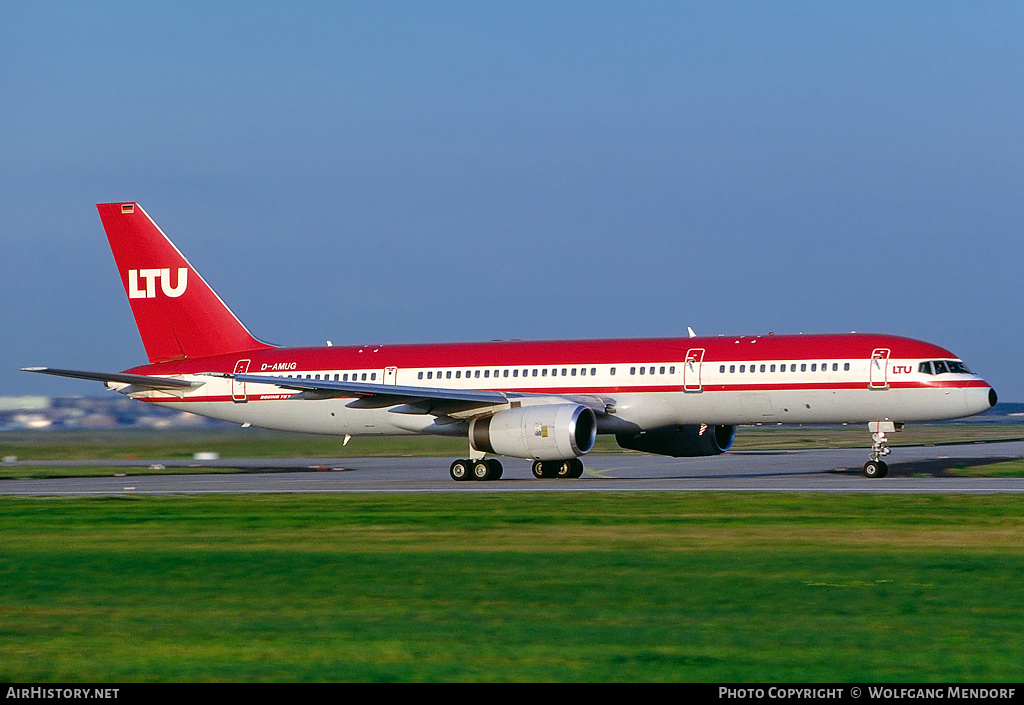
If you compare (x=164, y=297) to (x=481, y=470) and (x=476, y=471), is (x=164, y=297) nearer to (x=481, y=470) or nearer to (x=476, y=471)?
(x=476, y=471)

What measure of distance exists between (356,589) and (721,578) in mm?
4354

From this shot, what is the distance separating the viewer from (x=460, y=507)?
27.2 meters

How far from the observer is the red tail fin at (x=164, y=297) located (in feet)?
155

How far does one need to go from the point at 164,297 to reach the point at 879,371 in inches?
1006

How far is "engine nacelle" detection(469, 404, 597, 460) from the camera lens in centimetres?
3600

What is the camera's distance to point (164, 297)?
47.3 metres

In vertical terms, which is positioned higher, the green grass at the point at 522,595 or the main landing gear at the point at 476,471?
the main landing gear at the point at 476,471

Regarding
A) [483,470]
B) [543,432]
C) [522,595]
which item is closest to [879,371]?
[543,432]

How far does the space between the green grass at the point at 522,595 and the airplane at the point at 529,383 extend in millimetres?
11132

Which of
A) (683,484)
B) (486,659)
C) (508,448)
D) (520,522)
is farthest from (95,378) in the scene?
(486,659)

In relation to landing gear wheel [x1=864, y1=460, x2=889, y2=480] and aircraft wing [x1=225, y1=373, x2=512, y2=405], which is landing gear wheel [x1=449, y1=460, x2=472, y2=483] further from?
landing gear wheel [x1=864, y1=460, x2=889, y2=480]

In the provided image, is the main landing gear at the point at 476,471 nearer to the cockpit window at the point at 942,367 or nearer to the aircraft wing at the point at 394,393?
the aircraft wing at the point at 394,393

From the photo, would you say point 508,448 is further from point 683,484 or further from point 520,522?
point 520,522

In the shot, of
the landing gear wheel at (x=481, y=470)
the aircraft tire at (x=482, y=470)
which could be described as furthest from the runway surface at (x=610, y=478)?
the landing gear wheel at (x=481, y=470)
